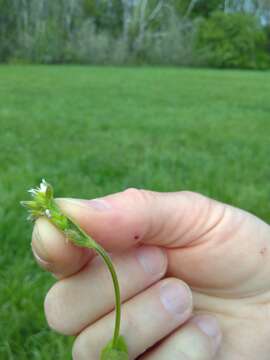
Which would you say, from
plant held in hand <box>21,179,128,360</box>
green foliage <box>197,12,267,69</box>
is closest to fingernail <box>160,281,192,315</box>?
plant held in hand <box>21,179,128,360</box>

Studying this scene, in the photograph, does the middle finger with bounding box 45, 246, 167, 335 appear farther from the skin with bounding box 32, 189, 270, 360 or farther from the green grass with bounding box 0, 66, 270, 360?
the green grass with bounding box 0, 66, 270, 360

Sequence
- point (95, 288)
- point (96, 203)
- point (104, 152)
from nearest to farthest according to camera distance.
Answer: point (96, 203) → point (95, 288) → point (104, 152)

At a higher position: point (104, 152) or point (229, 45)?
point (104, 152)

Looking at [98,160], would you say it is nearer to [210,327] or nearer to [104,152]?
[104,152]

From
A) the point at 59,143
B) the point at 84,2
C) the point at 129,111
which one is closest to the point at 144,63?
the point at 84,2

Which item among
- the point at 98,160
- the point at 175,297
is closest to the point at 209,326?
the point at 175,297

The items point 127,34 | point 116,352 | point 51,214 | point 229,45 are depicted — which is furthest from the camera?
point 127,34

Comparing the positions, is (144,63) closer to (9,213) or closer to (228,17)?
(228,17)

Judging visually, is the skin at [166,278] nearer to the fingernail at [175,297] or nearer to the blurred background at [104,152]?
the fingernail at [175,297]
